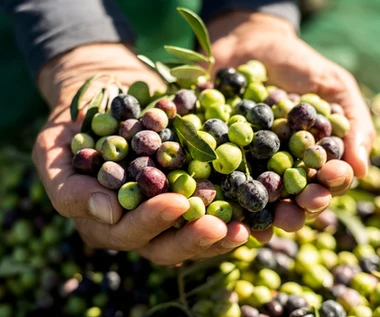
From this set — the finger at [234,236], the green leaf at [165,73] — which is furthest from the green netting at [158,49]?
the finger at [234,236]

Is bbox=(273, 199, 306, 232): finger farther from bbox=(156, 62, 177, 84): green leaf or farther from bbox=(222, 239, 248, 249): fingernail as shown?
bbox=(156, 62, 177, 84): green leaf

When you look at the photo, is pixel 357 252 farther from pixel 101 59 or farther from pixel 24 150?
pixel 24 150

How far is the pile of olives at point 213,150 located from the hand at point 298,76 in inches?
2.1

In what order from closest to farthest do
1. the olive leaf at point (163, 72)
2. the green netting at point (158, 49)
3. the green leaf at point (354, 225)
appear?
the olive leaf at point (163, 72), the green leaf at point (354, 225), the green netting at point (158, 49)

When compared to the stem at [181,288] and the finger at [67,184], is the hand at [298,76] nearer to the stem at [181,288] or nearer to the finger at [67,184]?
the stem at [181,288]

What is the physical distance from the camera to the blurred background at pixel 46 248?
214 cm

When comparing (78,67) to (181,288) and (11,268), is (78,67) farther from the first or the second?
(181,288)

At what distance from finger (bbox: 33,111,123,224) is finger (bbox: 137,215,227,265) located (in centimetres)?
16

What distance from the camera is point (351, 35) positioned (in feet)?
12.0

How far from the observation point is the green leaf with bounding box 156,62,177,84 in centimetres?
201

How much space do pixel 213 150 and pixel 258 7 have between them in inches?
58.5

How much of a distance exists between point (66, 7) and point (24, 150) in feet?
3.05

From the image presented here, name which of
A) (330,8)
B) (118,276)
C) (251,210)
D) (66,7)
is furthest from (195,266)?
(330,8)

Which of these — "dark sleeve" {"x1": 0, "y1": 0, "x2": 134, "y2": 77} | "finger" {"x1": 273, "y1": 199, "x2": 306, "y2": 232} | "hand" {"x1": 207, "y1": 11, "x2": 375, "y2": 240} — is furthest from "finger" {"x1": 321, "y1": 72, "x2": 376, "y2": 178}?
"dark sleeve" {"x1": 0, "y1": 0, "x2": 134, "y2": 77}
